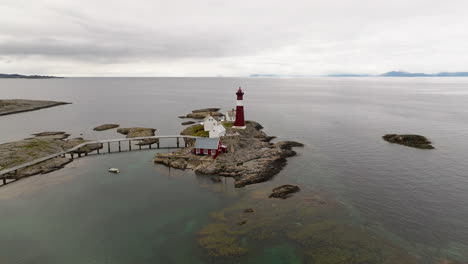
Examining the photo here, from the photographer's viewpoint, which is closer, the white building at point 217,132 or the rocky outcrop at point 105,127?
the white building at point 217,132

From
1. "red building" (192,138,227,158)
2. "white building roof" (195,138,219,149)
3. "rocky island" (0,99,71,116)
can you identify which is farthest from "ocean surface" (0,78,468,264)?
"rocky island" (0,99,71,116)

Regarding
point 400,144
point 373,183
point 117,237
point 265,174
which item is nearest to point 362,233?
point 373,183

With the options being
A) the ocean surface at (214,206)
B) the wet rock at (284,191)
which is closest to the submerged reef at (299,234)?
the ocean surface at (214,206)

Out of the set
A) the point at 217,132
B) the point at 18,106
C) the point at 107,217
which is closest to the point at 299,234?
the point at 107,217

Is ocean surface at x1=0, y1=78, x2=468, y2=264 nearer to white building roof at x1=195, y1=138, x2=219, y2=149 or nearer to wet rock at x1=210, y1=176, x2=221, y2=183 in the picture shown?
wet rock at x1=210, y1=176, x2=221, y2=183

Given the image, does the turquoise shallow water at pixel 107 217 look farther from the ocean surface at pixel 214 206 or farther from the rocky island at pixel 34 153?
the rocky island at pixel 34 153

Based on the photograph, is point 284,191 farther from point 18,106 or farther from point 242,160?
point 18,106
